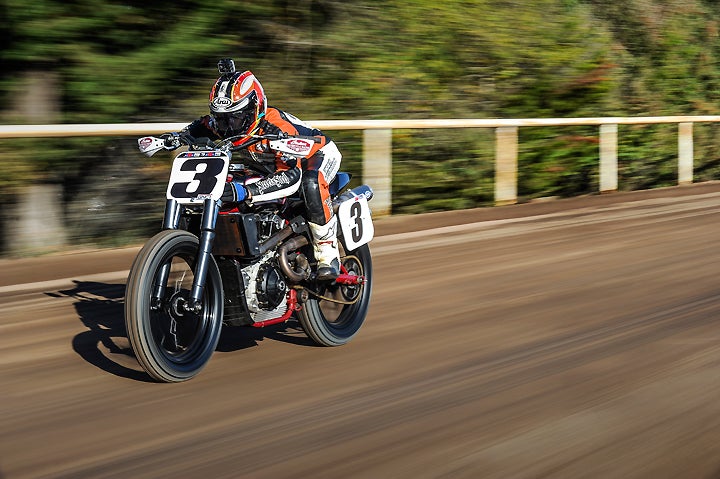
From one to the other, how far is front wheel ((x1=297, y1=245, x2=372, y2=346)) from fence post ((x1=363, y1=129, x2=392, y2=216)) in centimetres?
486

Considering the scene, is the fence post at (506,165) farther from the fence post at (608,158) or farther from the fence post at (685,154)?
the fence post at (685,154)

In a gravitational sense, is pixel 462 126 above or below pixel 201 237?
above

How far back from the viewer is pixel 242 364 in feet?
19.6

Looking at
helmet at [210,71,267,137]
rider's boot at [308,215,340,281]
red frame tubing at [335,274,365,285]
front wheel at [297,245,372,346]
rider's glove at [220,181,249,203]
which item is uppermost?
helmet at [210,71,267,137]

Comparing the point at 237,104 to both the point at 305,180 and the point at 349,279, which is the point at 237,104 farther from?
the point at 349,279

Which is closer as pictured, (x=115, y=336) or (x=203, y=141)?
(x=203, y=141)

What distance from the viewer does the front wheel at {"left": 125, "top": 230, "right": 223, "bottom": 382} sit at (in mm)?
5180

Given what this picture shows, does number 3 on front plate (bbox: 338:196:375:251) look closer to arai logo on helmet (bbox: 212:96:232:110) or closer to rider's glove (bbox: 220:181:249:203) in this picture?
rider's glove (bbox: 220:181:249:203)

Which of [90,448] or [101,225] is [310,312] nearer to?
[90,448]

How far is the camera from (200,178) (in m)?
5.45

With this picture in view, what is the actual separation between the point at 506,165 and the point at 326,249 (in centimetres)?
749

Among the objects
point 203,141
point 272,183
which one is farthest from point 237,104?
point 272,183

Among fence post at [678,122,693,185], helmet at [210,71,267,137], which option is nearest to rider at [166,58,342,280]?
helmet at [210,71,267,137]

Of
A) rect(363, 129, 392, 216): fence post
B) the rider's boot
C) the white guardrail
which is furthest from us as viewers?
rect(363, 129, 392, 216): fence post
